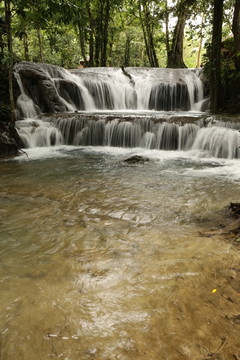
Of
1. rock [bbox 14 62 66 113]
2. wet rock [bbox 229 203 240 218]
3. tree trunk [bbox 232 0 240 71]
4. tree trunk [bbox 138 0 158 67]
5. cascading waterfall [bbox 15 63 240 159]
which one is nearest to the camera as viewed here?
wet rock [bbox 229 203 240 218]

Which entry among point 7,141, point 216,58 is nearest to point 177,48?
point 216,58

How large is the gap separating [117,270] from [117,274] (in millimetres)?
68

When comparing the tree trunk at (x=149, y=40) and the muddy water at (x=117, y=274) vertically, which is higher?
the tree trunk at (x=149, y=40)

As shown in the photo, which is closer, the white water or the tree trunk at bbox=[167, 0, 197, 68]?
the white water

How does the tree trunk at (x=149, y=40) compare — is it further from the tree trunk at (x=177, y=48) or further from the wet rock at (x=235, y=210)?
the wet rock at (x=235, y=210)

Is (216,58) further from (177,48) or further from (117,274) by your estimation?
(117,274)

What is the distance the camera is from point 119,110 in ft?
46.8

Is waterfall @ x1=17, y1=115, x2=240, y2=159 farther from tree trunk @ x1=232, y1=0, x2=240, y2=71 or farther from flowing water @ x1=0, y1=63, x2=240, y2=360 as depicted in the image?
tree trunk @ x1=232, y1=0, x2=240, y2=71

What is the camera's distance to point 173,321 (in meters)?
2.06

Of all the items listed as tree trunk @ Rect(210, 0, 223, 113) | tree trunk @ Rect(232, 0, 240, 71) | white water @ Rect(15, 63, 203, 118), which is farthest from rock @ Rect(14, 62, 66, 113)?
tree trunk @ Rect(232, 0, 240, 71)

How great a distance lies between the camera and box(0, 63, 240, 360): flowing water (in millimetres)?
1909

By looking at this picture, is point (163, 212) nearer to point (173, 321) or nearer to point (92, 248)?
point (92, 248)

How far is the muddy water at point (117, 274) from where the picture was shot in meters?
1.90

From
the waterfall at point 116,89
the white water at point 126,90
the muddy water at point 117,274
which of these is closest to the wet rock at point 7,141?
the muddy water at point 117,274
